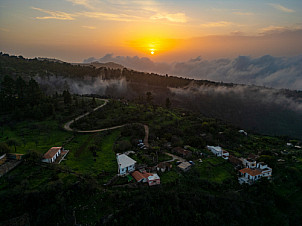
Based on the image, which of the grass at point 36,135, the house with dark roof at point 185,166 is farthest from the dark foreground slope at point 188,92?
the house with dark roof at point 185,166

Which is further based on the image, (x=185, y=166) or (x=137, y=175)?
(x=185, y=166)

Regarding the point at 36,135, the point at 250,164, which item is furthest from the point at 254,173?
the point at 36,135

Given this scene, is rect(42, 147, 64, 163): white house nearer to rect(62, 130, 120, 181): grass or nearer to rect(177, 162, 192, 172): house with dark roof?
rect(62, 130, 120, 181): grass

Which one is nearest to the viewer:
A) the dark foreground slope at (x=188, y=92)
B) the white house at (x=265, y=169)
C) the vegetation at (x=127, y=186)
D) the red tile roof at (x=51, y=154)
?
the vegetation at (x=127, y=186)

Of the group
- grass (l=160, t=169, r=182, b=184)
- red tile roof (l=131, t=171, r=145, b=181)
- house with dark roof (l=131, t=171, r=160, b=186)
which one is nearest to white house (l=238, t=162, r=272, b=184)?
grass (l=160, t=169, r=182, b=184)

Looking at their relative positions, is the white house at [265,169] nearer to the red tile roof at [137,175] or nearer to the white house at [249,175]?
the white house at [249,175]

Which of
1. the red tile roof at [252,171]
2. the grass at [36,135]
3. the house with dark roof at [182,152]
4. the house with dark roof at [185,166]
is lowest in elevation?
the red tile roof at [252,171]

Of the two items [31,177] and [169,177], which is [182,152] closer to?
[169,177]

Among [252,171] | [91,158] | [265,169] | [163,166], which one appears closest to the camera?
[163,166]

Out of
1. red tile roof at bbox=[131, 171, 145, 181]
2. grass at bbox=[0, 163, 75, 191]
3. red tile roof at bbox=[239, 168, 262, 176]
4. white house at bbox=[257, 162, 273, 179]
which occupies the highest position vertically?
grass at bbox=[0, 163, 75, 191]

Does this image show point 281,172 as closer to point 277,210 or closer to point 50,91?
point 277,210
